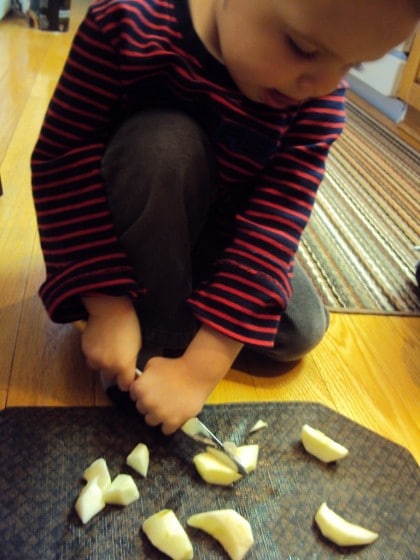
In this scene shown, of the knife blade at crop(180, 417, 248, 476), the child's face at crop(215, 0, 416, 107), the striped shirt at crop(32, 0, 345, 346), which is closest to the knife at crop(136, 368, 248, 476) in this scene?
the knife blade at crop(180, 417, 248, 476)

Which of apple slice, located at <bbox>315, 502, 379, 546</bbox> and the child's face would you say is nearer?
the child's face

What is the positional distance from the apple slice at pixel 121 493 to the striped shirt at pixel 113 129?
16 cm

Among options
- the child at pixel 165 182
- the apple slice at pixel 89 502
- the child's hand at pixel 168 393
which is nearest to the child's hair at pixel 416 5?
the child at pixel 165 182

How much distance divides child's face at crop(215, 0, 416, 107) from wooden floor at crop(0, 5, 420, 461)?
13.6 inches

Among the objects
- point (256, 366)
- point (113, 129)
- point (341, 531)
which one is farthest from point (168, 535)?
point (113, 129)

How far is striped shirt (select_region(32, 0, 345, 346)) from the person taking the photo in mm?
522

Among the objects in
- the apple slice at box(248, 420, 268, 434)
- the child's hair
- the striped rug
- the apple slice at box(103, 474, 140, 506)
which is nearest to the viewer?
the child's hair

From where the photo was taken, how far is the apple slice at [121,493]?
48 cm

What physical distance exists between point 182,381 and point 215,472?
0.29 feet

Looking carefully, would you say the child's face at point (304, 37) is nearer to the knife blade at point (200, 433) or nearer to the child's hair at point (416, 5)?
the child's hair at point (416, 5)

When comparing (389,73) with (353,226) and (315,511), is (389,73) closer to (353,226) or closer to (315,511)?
(353,226)

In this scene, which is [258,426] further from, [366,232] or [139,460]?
[366,232]

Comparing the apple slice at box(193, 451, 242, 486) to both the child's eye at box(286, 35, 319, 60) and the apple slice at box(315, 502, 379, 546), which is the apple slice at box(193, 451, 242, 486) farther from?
the child's eye at box(286, 35, 319, 60)

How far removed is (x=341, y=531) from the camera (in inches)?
19.3
